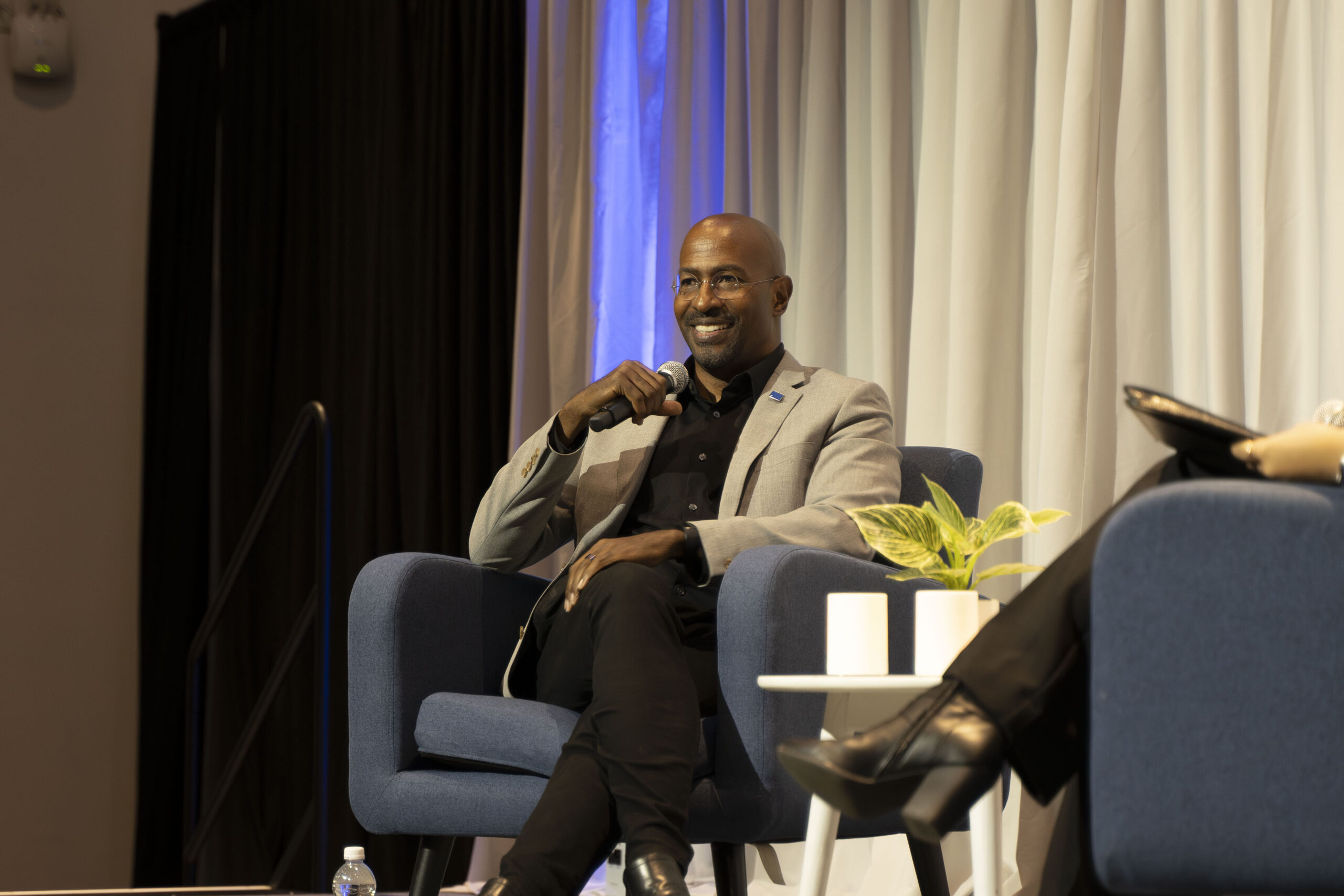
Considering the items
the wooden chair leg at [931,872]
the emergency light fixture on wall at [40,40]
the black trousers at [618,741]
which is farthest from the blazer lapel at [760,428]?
the emergency light fixture on wall at [40,40]

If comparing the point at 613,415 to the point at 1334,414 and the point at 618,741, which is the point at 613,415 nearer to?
the point at 618,741

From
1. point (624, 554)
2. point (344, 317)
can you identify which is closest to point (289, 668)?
point (344, 317)

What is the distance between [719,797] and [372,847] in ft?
7.80

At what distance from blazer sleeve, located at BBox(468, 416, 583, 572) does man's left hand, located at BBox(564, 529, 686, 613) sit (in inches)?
9.1

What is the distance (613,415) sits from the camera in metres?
2.14

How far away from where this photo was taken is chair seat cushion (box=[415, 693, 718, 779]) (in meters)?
1.84

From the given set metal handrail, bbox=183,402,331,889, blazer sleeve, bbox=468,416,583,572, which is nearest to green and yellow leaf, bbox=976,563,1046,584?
blazer sleeve, bbox=468,416,583,572

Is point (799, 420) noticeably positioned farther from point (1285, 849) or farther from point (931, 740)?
point (1285, 849)

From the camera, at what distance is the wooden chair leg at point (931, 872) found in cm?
202

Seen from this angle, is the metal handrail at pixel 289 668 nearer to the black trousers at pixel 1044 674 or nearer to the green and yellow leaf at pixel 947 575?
the green and yellow leaf at pixel 947 575

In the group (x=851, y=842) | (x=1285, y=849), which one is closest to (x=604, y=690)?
(x=1285, y=849)

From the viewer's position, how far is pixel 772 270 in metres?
2.62

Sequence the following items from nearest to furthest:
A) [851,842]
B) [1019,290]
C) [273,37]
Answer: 1. [1019,290]
2. [851,842]
3. [273,37]

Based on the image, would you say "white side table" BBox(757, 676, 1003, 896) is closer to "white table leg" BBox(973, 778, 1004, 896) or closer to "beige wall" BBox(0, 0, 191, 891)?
"white table leg" BBox(973, 778, 1004, 896)
